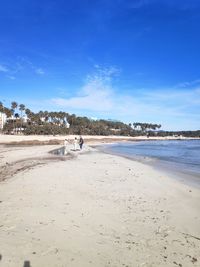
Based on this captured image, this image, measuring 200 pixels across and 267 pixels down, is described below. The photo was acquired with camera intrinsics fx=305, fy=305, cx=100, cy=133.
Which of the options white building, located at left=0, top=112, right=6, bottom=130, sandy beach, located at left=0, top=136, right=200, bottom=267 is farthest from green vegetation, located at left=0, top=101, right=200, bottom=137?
sandy beach, located at left=0, top=136, right=200, bottom=267

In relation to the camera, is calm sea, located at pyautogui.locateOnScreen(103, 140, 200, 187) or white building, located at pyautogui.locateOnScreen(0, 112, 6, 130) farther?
white building, located at pyautogui.locateOnScreen(0, 112, 6, 130)

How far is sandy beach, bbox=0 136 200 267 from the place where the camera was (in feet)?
19.0

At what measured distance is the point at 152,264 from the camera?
5.66 meters

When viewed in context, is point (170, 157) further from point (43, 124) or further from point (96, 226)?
point (43, 124)

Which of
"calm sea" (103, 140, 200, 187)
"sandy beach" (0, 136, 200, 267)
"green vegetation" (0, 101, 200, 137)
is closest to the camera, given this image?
"sandy beach" (0, 136, 200, 267)

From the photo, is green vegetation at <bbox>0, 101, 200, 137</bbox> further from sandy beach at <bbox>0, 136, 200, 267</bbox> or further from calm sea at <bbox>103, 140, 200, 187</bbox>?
sandy beach at <bbox>0, 136, 200, 267</bbox>

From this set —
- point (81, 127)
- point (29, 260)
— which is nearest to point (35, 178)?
point (29, 260)

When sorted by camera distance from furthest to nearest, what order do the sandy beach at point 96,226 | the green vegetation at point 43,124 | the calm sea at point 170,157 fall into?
the green vegetation at point 43,124 < the calm sea at point 170,157 < the sandy beach at point 96,226

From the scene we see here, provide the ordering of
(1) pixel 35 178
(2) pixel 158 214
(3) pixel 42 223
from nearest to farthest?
(3) pixel 42 223
(2) pixel 158 214
(1) pixel 35 178

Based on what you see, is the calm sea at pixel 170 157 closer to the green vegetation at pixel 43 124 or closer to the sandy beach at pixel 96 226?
the sandy beach at pixel 96 226

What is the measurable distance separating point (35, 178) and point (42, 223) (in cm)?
681

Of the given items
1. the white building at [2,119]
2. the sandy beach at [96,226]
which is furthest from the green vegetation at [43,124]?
the sandy beach at [96,226]

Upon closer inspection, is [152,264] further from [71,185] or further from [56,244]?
[71,185]

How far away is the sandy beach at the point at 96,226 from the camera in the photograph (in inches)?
228
